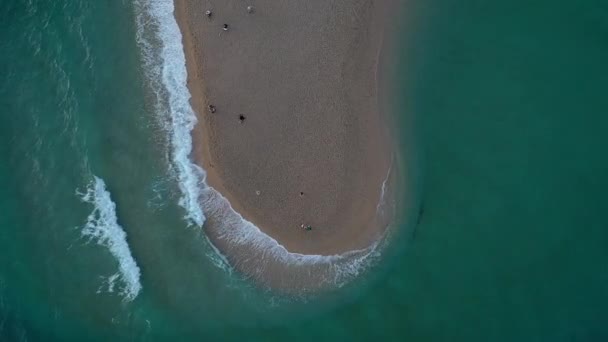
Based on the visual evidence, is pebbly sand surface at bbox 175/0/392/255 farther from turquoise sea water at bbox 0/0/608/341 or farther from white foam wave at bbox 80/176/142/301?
white foam wave at bbox 80/176/142/301

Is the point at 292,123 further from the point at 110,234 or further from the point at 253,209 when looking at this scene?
the point at 110,234

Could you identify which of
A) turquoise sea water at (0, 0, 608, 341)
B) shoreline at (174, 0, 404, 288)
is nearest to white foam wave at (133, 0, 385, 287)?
shoreline at (174, 0, 404, 288)

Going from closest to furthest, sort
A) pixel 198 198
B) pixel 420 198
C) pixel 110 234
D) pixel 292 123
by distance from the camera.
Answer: pixel 292 123
pixel 420 198
pixel 198 198
pixel 110 234

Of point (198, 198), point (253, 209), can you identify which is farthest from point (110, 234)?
point (253, 209)

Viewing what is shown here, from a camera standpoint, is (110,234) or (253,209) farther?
(110,234)

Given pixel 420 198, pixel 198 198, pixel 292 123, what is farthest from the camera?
pixel 198 198

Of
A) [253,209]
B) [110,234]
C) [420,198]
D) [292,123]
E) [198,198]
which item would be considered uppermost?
[292,123]

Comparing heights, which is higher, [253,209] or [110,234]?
[253,209]
